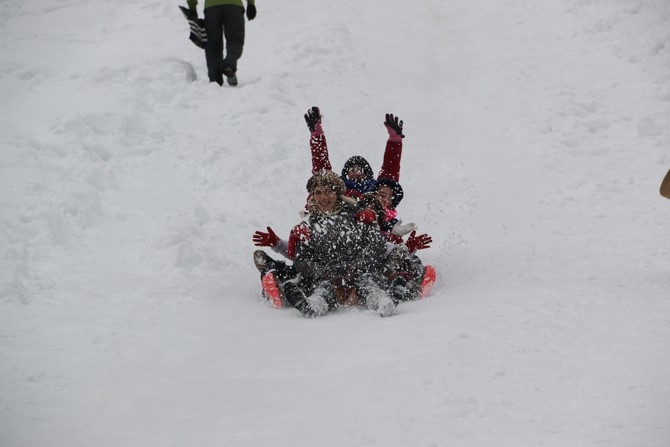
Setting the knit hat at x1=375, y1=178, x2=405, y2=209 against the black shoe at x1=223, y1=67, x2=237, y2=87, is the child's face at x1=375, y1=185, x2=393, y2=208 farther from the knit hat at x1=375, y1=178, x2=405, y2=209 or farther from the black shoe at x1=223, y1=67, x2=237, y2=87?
the black shoe at x1=223, y1=67, x2=237, y2=87

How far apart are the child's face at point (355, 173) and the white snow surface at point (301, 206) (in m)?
1.09

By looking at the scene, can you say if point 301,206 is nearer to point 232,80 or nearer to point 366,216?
point 366,216

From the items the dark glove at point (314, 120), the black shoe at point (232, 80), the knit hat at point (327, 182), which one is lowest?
the knit hat at point (327, 182)

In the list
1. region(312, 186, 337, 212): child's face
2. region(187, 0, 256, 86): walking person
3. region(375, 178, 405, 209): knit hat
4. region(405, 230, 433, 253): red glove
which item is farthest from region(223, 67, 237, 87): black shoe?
region(312, 186, 337, 212): child's face

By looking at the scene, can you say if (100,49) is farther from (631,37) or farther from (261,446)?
(261,446)

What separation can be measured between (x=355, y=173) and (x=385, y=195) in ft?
1.26

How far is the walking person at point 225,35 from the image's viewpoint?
33.3ft

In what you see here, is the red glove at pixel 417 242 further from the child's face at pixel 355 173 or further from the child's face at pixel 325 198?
the child's face at pixel 325 198

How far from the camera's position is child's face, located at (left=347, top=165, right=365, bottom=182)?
22.7 ft

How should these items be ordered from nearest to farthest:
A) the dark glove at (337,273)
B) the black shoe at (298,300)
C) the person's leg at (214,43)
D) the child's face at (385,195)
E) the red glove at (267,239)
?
the black shoe at (298,300)
the dark glove at (337,273)
the red glove at (267,239)
the child's face at (385,195)
the person's leg at (214,43)

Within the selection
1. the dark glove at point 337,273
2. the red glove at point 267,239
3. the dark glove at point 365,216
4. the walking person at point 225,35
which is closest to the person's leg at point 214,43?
the walking person at point 225,35

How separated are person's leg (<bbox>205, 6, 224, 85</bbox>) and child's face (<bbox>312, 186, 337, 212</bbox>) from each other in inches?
197

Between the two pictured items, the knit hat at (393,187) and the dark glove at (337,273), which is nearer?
the dark glove at (337,273)

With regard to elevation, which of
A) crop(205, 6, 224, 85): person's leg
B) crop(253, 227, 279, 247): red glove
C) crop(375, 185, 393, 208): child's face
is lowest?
crop(253, 227, 279, 247): red glove
